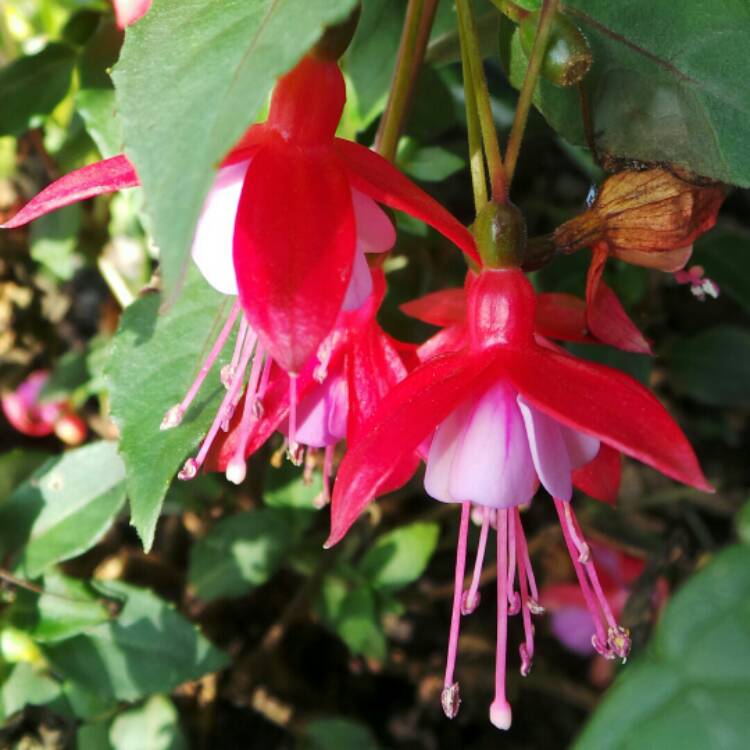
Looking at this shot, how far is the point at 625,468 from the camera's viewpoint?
4.47 feet

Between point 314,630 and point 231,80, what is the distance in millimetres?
982

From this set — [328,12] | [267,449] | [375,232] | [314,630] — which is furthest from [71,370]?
[328,12]

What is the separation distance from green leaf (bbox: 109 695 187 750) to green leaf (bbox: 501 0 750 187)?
677 mm

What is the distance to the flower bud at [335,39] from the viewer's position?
1.77 ft

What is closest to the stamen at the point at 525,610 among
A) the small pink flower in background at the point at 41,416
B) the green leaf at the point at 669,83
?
the green leaf at the point at 669,83

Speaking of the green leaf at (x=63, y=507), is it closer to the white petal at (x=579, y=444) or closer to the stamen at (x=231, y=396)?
the stamen at (x=231, y=396)

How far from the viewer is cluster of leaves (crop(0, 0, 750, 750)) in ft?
1.41

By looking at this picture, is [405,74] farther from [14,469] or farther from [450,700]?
[14,469]

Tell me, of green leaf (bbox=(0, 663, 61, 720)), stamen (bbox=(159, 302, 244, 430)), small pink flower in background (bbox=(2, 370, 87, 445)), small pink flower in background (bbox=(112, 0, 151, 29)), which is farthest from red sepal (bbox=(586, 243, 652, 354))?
small pink flower in background (bbox=(2, 370, 87, 445))

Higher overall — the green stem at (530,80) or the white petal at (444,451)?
the green stem at (530,80)

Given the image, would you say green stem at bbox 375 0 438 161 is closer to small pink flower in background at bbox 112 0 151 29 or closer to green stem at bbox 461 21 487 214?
green stem at bbox 461 21 487 214

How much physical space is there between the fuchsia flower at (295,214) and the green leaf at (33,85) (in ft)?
1.36

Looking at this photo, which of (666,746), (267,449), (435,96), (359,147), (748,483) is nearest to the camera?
(666,746)

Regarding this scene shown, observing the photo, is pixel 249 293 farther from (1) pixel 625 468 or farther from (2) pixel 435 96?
(1) pixel 625 468
